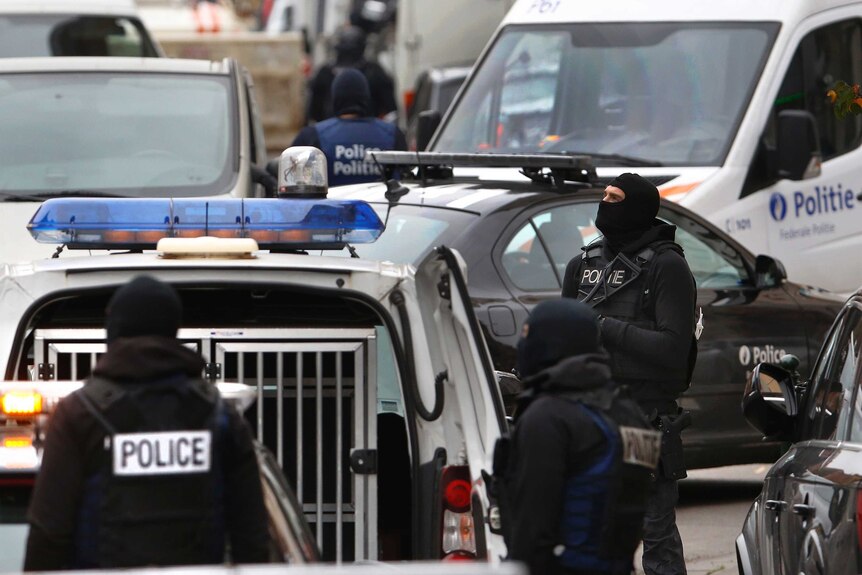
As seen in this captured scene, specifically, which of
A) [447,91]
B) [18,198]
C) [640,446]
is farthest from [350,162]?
[447,91]

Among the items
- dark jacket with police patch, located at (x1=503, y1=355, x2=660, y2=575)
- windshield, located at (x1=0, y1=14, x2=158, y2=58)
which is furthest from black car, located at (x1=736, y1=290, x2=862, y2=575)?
windshield, located at (x1=0, y1=14, x2=158, y2=58)

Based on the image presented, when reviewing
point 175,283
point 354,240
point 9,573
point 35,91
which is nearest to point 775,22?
point 35,91

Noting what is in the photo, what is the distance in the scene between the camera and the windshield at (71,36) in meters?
12.8

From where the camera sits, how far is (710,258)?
8914 mm

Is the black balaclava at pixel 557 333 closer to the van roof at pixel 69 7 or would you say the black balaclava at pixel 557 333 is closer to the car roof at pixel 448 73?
the van roof at pixel 69 7

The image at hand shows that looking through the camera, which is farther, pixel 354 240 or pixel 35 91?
pixel 35 91

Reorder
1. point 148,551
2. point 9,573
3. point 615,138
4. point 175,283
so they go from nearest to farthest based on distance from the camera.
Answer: point 148,551 → point 9,573 → point 175,283 → point 615,138

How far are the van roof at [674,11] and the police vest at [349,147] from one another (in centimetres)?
203

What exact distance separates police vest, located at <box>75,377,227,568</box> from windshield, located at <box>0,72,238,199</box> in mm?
5212

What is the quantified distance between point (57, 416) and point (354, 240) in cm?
185

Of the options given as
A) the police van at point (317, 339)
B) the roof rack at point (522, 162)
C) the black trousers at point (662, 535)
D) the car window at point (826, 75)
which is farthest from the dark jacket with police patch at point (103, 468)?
the car window at point (826, 75)

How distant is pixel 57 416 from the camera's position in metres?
3.86

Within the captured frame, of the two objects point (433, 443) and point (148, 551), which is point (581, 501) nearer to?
point (433, 443)

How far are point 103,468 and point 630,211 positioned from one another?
2858 mm
